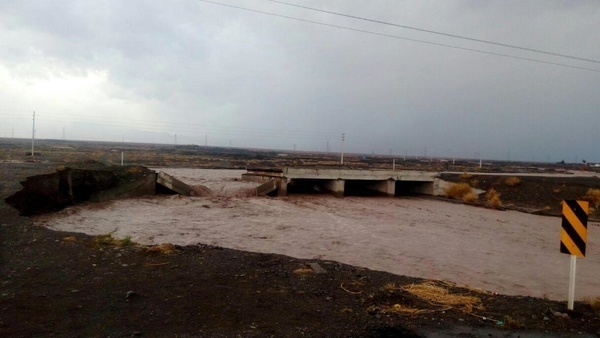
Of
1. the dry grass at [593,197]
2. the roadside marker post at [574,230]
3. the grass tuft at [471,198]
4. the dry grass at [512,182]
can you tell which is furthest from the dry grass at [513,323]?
the dry grass at [512,182]

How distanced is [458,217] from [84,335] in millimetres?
25202

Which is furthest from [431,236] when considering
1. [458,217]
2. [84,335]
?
[84,335]

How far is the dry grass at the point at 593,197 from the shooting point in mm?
30306

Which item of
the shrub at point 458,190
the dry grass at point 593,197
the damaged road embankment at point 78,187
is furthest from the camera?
the shrub at point 458,190

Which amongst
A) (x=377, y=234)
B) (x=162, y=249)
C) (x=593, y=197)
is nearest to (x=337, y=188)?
(x=377, y=234)

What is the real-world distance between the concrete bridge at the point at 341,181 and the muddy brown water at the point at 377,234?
3253 millimetres

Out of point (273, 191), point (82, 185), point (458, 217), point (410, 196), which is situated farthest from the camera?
point (410, 196)

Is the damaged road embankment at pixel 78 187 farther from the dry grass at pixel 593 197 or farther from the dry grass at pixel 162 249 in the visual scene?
the dry grass at pixel 593 197

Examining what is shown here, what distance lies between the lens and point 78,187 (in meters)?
23.3

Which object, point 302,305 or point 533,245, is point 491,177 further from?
point 302,305

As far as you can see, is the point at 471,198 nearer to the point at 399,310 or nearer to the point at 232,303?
the point at 399,310

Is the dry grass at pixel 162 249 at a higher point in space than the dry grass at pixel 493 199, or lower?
higher

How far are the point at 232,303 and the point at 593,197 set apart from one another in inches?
1225

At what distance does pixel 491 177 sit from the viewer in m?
41.2
